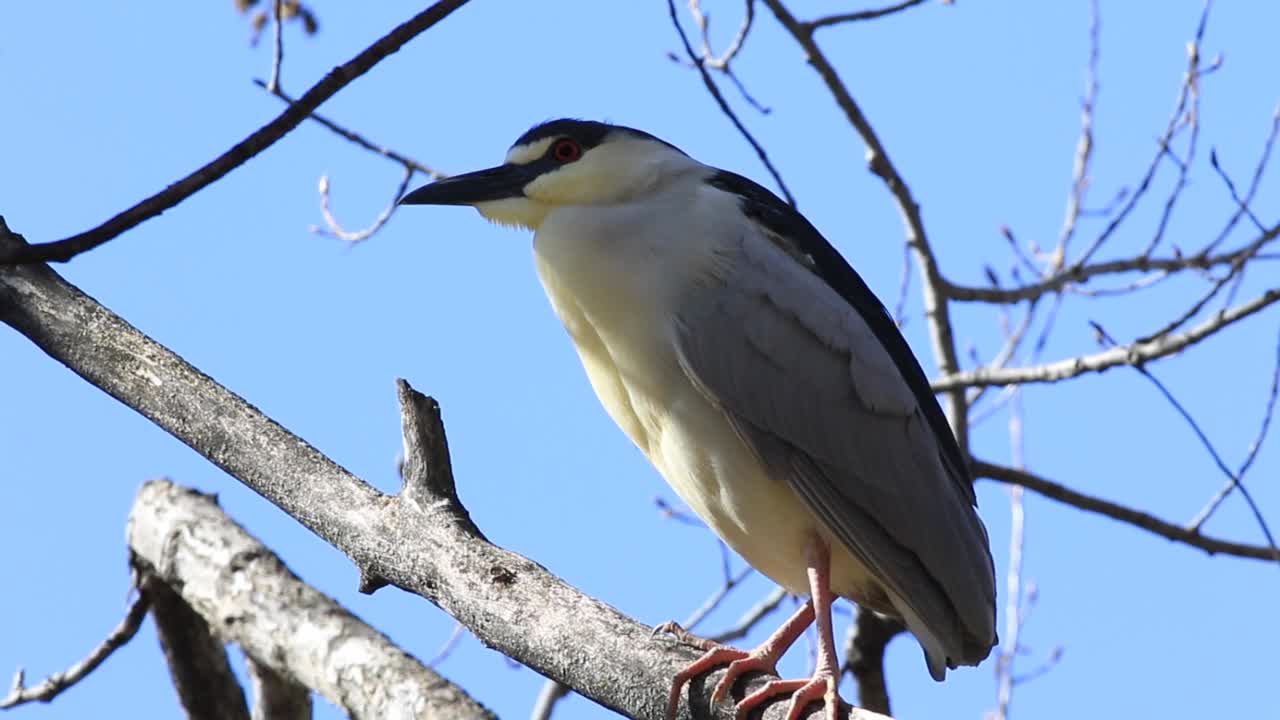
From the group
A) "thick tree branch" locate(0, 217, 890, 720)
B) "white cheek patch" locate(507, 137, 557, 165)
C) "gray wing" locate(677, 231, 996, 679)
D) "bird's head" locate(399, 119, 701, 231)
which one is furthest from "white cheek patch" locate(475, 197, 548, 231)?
"thick tree branch" locate(0, 217, 890, 720)

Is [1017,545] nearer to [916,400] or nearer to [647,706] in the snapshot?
[916,400]

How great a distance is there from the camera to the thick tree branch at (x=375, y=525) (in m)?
3.07

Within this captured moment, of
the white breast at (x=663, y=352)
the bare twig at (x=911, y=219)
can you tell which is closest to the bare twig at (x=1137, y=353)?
the bare twig at (x=911, y=219)

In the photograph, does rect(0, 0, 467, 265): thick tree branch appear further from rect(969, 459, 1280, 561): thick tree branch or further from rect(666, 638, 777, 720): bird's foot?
rect(969, 459, 1280, 561): thick tree branch

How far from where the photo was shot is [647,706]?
3070mm

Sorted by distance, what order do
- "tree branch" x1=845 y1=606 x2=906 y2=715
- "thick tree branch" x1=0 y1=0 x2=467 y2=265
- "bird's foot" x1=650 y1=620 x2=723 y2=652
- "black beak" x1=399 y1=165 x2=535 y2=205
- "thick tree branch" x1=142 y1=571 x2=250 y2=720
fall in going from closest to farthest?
"thick tree branch" x1=0 y1=0 x2=467 y2=265 → "bird's foot" x1=650 y1=620 x2=723 y2=652 → "thick tree branch" x1=142 y1=571 x2=250 y2=720 → "black beak" x1=399 y1=165 x2=535 y2=205 → "tree branch" x1=845 y1=606 x2=906 y2=715

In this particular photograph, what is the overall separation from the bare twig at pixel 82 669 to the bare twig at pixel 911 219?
2.72m

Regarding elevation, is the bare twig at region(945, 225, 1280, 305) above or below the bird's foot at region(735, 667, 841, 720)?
above

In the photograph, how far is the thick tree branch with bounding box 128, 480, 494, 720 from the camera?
2.94 m

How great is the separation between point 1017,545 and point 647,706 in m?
3.55

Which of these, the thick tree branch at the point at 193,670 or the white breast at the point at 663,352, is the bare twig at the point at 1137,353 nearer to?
the white breast at the point at 663,352

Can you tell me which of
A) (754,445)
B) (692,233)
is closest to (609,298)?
(692,233)

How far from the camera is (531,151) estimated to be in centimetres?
430

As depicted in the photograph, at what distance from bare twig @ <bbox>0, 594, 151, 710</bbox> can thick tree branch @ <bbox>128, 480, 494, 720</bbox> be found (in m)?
0.13
